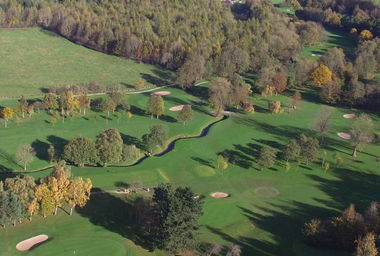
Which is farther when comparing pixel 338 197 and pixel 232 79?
pixel 232 79

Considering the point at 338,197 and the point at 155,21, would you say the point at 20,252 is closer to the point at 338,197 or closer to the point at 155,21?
the point at 338,197

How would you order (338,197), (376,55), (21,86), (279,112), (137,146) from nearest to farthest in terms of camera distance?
(338,197), (137,146), (279,112), (21,86), (376,55)

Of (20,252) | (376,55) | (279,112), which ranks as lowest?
(20,252)

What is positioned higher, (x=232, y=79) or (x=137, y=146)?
(x=232, y=79)

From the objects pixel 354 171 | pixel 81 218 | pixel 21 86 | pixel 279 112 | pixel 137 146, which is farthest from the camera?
pixel 21 86

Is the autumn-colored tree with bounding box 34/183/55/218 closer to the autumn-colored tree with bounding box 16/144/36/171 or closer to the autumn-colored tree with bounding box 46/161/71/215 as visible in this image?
the autumn-colored tree with bounding box 46/161/71/215

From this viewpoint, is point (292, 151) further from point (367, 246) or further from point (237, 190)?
point (367, 246)

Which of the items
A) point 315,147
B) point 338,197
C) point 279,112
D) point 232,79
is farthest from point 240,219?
point 232,79
